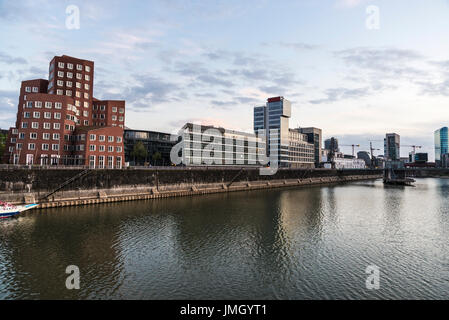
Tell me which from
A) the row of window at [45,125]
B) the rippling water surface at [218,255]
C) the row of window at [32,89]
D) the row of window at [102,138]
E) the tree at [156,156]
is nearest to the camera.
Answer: the rippling water surface at [218,255]

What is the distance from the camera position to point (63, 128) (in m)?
84.8

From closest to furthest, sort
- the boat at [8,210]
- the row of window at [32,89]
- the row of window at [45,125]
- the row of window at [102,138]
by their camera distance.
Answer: the boat at [8,210], the row of window at [45,125], the row of window at [102,138], the row of window at [32,89]

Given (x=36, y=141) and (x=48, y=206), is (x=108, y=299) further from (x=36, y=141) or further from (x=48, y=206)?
(x=36, y=141)

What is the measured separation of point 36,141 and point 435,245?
325ft

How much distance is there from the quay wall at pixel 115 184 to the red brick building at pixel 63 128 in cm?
756

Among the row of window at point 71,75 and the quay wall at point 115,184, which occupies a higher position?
the row of window at point 71,75

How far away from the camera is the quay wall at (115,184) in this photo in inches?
2286

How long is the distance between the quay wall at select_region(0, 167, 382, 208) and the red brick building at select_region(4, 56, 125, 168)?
24.8 ft

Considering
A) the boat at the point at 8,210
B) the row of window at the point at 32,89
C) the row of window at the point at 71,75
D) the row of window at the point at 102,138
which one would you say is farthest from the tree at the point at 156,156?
the boat at the point at 8,210

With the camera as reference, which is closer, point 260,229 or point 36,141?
point 260,229

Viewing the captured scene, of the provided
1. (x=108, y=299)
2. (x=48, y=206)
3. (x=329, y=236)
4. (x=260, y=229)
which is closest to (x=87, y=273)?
(x=108, y=299)

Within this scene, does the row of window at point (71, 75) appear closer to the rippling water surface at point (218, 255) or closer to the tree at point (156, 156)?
the tree at point (156, 156)

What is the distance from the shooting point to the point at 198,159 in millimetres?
167000

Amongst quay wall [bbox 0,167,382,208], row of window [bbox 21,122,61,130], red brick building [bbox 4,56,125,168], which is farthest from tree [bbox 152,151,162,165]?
row of window [bbox 21,122,61,130]
